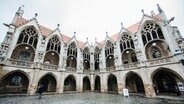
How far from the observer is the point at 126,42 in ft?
64.9

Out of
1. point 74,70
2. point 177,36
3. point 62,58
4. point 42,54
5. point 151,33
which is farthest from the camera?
point 74,70

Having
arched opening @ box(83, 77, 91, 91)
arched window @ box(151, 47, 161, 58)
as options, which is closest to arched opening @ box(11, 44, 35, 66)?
arched opening @ box(83, 77, 91, 91)

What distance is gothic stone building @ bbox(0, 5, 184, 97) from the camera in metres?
13.8

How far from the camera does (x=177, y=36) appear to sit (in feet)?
44.5

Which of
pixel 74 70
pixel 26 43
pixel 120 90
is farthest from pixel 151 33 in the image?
pixel 26 43

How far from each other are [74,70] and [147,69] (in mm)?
15374

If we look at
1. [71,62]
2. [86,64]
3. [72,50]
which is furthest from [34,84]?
[86,64]

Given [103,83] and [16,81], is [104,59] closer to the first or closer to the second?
[103,83]

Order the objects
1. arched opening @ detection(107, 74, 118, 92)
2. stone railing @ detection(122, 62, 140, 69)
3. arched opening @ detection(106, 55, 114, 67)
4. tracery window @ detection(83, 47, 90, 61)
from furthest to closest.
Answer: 1. tracery window @ detection(83, 47, 90, 61)
2. arched opening @ detection(106, 55, 114, 67)
3. arched opening @ detection(107, 74, 118, 92)
4. stone railing @ detection(122, 62, 140, 69)

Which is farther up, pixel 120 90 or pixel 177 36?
pixel 177 36

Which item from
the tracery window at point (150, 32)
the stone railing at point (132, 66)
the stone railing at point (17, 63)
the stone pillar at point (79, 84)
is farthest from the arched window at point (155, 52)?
the stone railing at point (17, 63)

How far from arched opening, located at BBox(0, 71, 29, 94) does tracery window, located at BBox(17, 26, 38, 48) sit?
5854 millimetres

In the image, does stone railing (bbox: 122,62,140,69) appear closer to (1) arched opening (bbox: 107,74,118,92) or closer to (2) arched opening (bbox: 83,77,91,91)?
(1) arched opening (bbox: 107,74,118,92)

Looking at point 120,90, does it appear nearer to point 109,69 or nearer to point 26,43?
point 109,69
